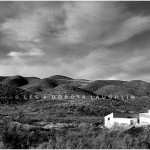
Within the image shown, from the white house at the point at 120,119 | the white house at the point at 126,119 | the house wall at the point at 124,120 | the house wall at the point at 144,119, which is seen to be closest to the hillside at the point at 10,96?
the white house at the point at 120,119

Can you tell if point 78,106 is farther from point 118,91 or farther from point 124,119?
point 118,91

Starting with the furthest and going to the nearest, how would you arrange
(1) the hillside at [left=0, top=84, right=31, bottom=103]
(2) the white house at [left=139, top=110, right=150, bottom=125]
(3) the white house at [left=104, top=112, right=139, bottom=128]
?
(1) the hillside at [left=0, top=84, right=31, bottom=103] → (3) the white house at [left=104, top=112, right=139, bottom=128] → (2) the white house at [left=139, top=110, right=150, bottom=125]

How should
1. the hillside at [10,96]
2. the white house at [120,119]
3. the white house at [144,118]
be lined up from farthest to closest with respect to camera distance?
the hillside at [10,96], the white house at [120,119], the white house at [144,118]

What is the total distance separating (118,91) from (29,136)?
130 meters

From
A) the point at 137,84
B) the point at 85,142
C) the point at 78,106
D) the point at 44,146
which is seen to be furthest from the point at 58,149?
the point at 137,84

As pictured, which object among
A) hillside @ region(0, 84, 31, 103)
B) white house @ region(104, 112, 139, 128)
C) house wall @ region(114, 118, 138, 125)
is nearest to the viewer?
white house @ region(104, 112, 139, 128)

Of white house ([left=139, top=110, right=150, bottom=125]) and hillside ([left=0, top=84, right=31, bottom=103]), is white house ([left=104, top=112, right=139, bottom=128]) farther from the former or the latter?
hillside ([left=0, top=84, right=31, bottom=103])

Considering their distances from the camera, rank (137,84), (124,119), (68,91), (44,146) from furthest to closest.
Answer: (137,84)
(68,91)
(124,119)
(44,146)

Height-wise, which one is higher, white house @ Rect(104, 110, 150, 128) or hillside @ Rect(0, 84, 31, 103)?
hillside @ Rect(0, 84, 31, 103)

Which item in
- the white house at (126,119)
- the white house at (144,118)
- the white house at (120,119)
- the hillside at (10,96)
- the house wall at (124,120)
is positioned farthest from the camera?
the hillside at (10,96)

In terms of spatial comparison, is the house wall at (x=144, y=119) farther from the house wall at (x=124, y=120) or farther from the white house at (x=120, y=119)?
the house wall at (x=124, y=120)

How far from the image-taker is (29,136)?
16750mm

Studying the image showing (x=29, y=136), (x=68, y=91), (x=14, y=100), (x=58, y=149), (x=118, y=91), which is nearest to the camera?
(x=58, y=149)

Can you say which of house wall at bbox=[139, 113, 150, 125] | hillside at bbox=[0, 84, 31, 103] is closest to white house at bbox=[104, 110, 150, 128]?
house wall at bbox=[139, 113, 150, 125]
